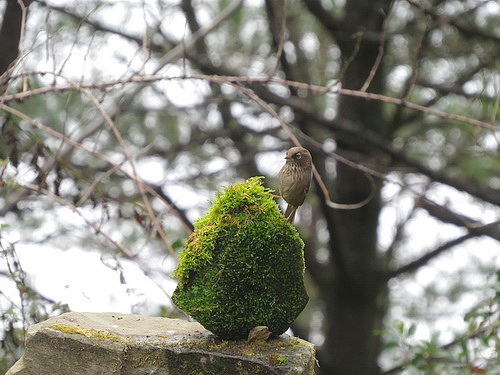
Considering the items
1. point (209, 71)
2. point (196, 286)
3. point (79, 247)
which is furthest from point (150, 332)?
point (79, 247)

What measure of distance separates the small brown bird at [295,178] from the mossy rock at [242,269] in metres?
0.24

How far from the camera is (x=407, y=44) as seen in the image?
898 centimetres

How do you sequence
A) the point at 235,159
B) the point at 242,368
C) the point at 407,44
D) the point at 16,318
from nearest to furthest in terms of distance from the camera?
1. the point at 242,368
2. the point at 16,318
3. the point at 235,159
4. the point at 407,44

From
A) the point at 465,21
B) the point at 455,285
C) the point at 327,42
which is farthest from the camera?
the point at 455,285

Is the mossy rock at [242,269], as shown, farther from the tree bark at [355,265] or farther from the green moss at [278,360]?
the tree bark at [355,265]

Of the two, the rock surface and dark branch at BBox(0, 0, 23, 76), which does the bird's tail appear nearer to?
the rock surface

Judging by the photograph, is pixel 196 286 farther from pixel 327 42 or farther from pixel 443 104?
pixel 327 42

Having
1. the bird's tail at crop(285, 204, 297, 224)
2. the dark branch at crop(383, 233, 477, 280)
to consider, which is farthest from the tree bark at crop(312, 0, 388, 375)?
the bird's tail at crop(285, 204, 297, 224)

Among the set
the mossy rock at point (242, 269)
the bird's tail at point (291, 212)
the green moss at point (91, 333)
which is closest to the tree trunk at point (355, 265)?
the bird's tail at point (291, 212)

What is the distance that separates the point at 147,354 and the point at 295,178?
99 centimetres

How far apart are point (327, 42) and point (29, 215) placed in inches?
175

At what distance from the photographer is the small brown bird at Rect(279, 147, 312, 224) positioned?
11.6 ft

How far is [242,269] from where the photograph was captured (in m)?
3.19

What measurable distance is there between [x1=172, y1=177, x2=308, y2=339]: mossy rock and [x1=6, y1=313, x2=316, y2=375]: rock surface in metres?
0.10
